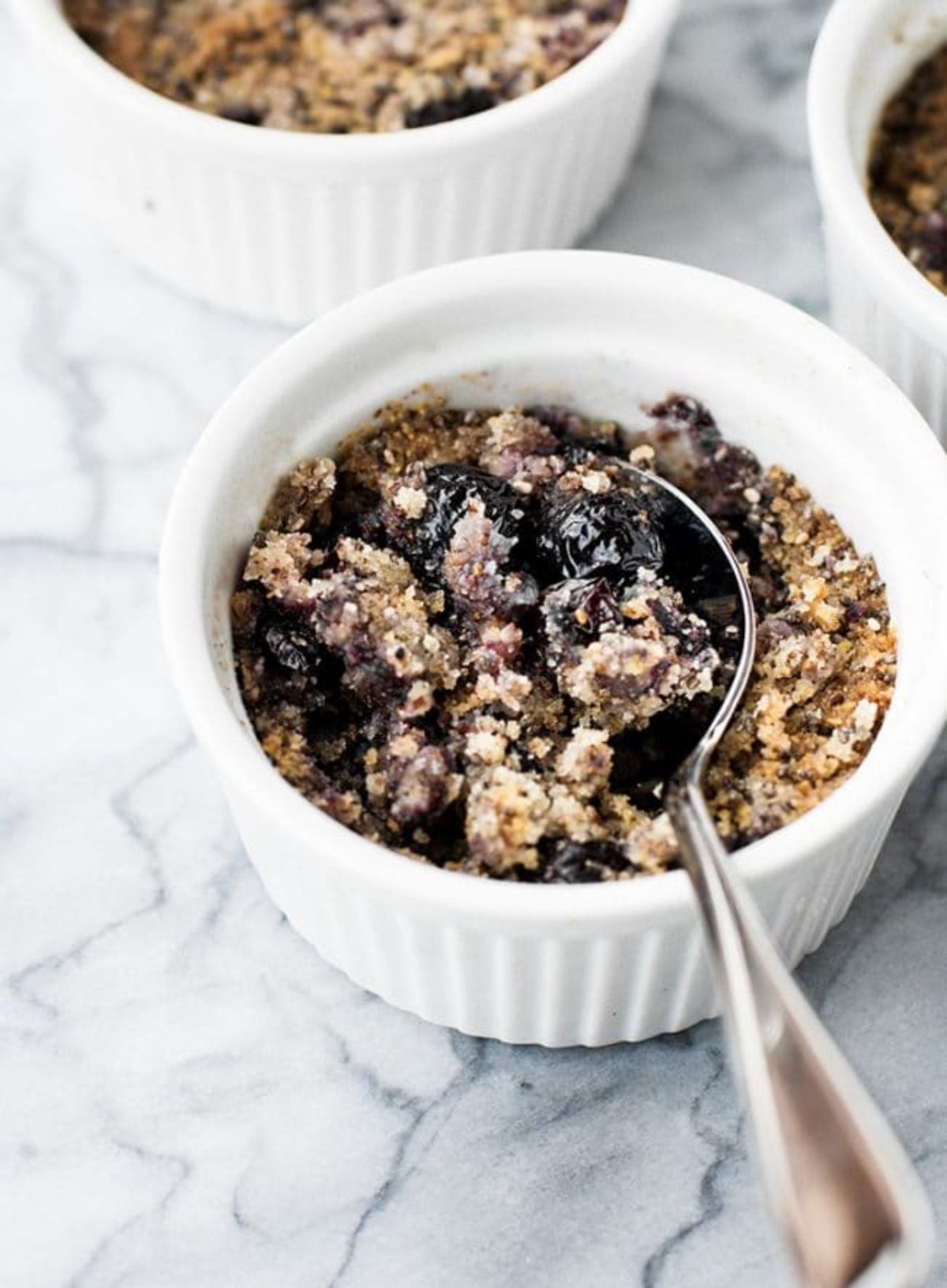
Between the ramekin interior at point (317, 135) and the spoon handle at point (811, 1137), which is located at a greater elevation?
the ramekin interior at point (317, 135)

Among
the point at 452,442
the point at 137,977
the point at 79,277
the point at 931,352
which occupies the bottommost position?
the point at 137,977

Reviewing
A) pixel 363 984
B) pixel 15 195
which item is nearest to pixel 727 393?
pixel 363 984

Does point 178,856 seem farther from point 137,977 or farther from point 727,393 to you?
point 727,393

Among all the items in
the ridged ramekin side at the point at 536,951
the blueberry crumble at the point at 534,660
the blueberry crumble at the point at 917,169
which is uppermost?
the blueberry crumble at the point at 917,169

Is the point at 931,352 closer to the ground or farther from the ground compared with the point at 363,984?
farther from the ground

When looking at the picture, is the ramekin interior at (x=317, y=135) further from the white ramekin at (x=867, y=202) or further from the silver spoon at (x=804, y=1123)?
the silver spoon at (x=804, y=1123)

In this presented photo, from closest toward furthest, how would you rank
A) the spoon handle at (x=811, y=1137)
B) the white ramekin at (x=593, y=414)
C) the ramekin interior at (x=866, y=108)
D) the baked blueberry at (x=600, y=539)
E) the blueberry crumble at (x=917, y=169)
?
the spoon handle at (x=811, y=1137)
the white ramekin at (x=593, y=414)
the baked blueberry at (x=600, y=539)
the ramekin interior at (x=866, y=108)
the blueberry crumble at (x=917, y=169)

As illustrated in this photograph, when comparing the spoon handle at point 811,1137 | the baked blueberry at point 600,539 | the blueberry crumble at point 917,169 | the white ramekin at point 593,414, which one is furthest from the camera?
the blueberry crumble at point 917,169

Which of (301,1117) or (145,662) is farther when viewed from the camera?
(145,662)

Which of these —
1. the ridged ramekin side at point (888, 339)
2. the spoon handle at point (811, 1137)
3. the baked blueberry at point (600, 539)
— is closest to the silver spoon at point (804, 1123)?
the spoon handle at point (811, 1137)
